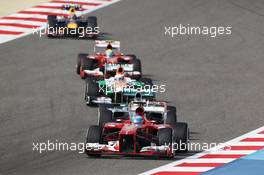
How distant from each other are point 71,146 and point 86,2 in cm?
2330

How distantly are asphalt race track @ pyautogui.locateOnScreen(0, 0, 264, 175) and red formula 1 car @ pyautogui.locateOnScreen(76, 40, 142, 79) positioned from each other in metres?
0.54

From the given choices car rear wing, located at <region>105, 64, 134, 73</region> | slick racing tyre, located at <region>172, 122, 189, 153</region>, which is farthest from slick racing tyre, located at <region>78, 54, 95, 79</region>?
slick racing tyre, located at <region>172, 122, 189, 153</region>

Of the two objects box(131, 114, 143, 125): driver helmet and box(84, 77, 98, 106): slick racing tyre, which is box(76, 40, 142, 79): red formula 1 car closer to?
box(84, 77, 98, 106): slick racing tyre

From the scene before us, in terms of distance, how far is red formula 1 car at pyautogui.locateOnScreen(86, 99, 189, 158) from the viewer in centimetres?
2997

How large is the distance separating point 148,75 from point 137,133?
10.8 meters

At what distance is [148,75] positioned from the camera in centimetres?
4112

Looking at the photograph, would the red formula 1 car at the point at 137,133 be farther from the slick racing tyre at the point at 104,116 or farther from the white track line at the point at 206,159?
the white track line at the point at 206,159

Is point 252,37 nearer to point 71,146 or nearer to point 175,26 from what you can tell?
point 175,26

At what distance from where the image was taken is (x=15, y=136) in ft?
106

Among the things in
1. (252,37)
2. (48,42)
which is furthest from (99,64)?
(252,37)

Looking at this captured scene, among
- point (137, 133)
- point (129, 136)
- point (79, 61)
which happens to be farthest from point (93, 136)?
point (79, 61)

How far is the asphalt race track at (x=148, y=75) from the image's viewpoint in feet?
101

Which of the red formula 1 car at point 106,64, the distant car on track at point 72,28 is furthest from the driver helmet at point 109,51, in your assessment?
the distant car on track at point 72,28

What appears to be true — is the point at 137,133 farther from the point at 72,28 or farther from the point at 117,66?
the point at 72,28
